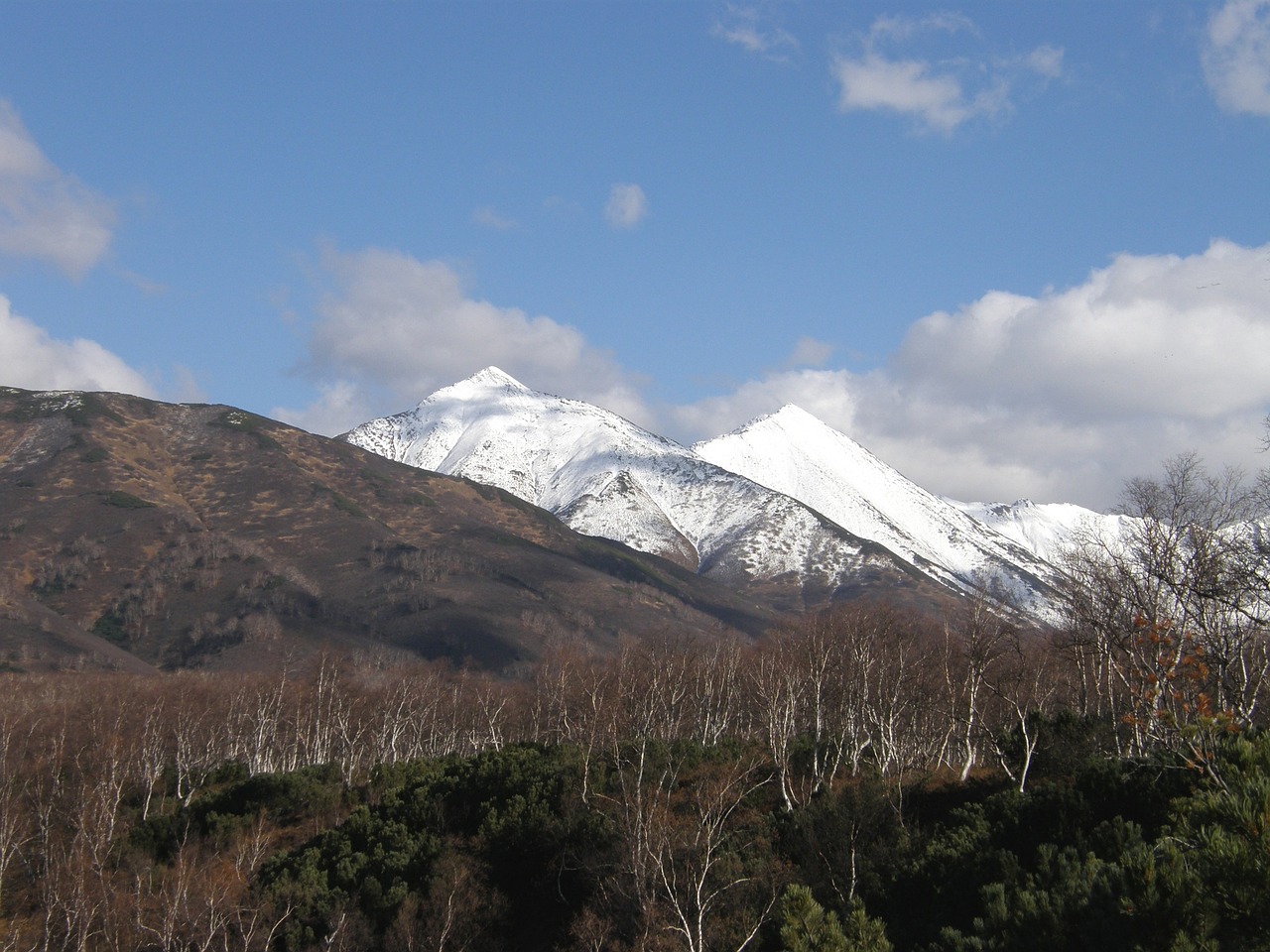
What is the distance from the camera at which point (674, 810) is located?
4719cm

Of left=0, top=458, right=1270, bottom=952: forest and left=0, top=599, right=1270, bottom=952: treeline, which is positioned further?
left=0, top=599, right=1270, bottom=952: treeline

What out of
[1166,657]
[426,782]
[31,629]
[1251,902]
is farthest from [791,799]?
[31,629]

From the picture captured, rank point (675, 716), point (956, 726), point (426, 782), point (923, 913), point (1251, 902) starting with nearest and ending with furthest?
point (1251, 902) → point (923, 913) → point (426, 782) → point (956, 726) → point (675, 716)

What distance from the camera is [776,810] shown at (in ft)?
139

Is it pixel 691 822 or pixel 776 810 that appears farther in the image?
pixel 776 810

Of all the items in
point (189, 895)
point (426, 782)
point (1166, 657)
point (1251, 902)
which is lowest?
point (189, 895)

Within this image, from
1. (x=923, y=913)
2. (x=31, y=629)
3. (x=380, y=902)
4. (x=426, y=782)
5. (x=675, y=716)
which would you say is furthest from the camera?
(x=31, y=629)

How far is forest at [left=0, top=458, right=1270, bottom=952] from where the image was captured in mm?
13305

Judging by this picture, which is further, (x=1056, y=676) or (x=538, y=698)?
(x=538, y=698)

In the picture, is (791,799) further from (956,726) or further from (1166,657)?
(1166,657)

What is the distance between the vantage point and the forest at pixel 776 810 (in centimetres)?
1330

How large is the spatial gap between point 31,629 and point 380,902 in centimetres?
15129

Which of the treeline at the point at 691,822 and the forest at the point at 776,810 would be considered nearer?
the forest at the point at 776,810

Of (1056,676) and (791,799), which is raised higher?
(1056,676)
